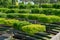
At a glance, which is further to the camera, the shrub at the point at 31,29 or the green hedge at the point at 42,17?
the green hedge at the point at 42,17

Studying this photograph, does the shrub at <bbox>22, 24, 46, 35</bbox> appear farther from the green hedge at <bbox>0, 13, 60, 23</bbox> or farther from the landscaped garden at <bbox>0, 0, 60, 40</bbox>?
the green hedge at <bbox>0, 13, 60, 23</bbox>

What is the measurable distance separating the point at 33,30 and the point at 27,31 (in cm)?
23

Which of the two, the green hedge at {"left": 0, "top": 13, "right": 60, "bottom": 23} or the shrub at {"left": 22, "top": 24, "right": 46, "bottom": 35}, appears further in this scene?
the green hedge at {"left": 0, "top": 13, "right": 60, "bottom": 23}

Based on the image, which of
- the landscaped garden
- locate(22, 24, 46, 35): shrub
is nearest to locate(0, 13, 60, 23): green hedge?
the landscaped garden

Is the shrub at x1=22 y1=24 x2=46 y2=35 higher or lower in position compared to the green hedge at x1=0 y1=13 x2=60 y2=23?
higher

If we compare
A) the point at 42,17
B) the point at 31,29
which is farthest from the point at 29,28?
the point at 42,17

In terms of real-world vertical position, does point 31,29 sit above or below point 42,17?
above

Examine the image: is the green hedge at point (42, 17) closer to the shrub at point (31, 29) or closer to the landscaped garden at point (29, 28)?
the landscaped garden at point (29, 28)

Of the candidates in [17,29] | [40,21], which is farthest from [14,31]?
[40,21]

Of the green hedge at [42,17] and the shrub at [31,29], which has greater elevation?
the shrub at [31,29]

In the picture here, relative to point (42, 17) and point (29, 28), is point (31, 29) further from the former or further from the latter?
point (42, 17)

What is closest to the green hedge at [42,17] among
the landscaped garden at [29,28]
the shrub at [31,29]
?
the landscaped garden at [29,28]

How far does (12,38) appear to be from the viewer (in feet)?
24.5

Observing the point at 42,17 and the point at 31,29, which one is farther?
the point at 42,17
